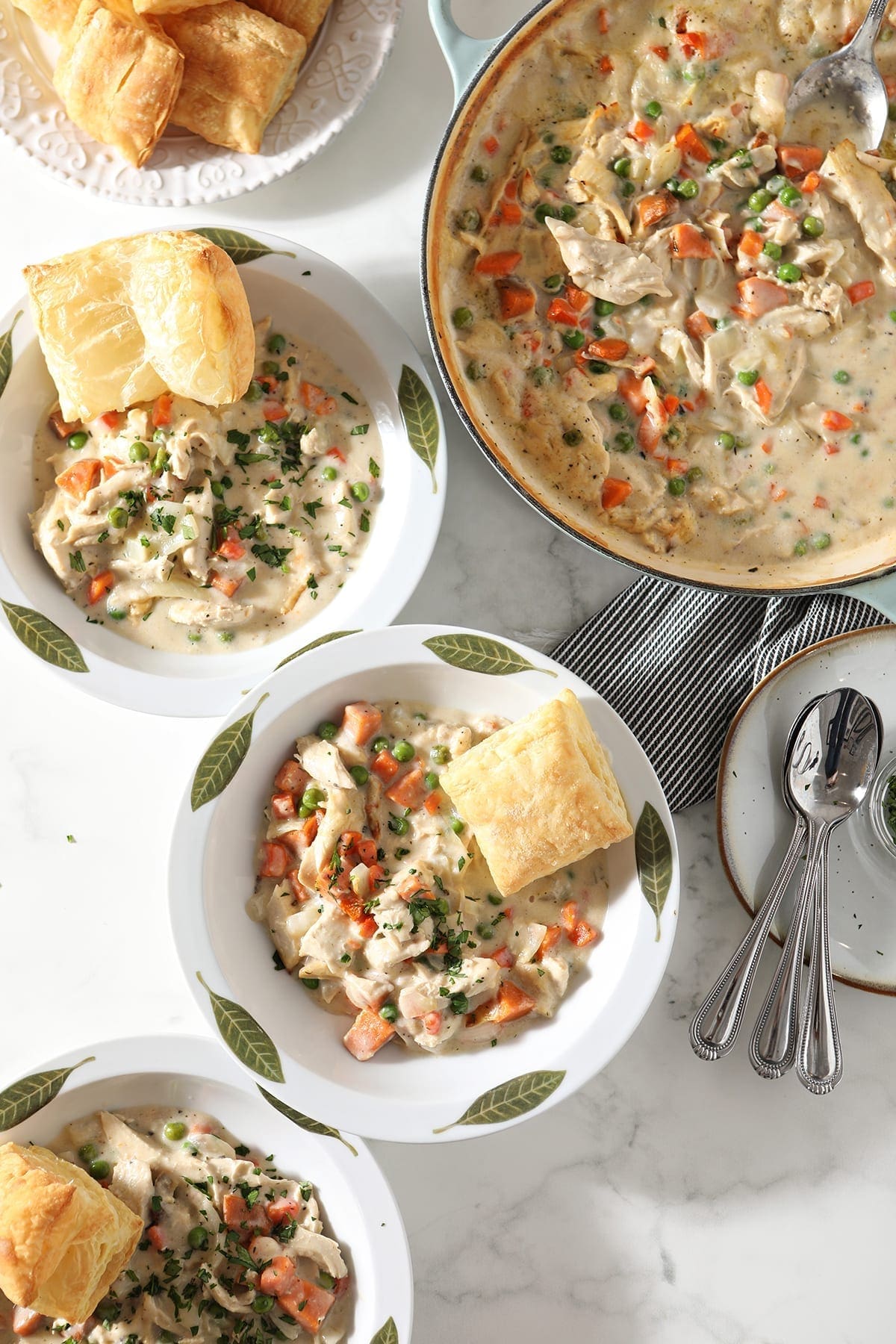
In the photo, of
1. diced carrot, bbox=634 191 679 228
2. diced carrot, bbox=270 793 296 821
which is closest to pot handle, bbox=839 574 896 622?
diced carrot, bbox=634 191 679 228

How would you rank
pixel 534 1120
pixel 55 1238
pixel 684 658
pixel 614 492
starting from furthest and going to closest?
pixel 534 1120
pixel 684 658
pixel 614 492
pixel 55 1238

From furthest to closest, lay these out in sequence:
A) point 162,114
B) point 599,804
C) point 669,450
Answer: point 669,450 → point 162,114 → point 599,804

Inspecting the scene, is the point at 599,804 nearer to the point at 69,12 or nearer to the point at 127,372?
the point at 127,372

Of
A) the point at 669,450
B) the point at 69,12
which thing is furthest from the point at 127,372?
the point at 669,450

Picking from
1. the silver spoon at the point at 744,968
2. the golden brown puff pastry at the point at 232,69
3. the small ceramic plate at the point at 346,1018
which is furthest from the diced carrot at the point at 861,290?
the golden brown puff pastry at the point at 232,69

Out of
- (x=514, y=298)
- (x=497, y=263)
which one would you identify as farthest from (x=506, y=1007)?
(x=497, y=263)

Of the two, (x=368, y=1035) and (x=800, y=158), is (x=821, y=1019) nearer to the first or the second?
(x=368, y=1035)
